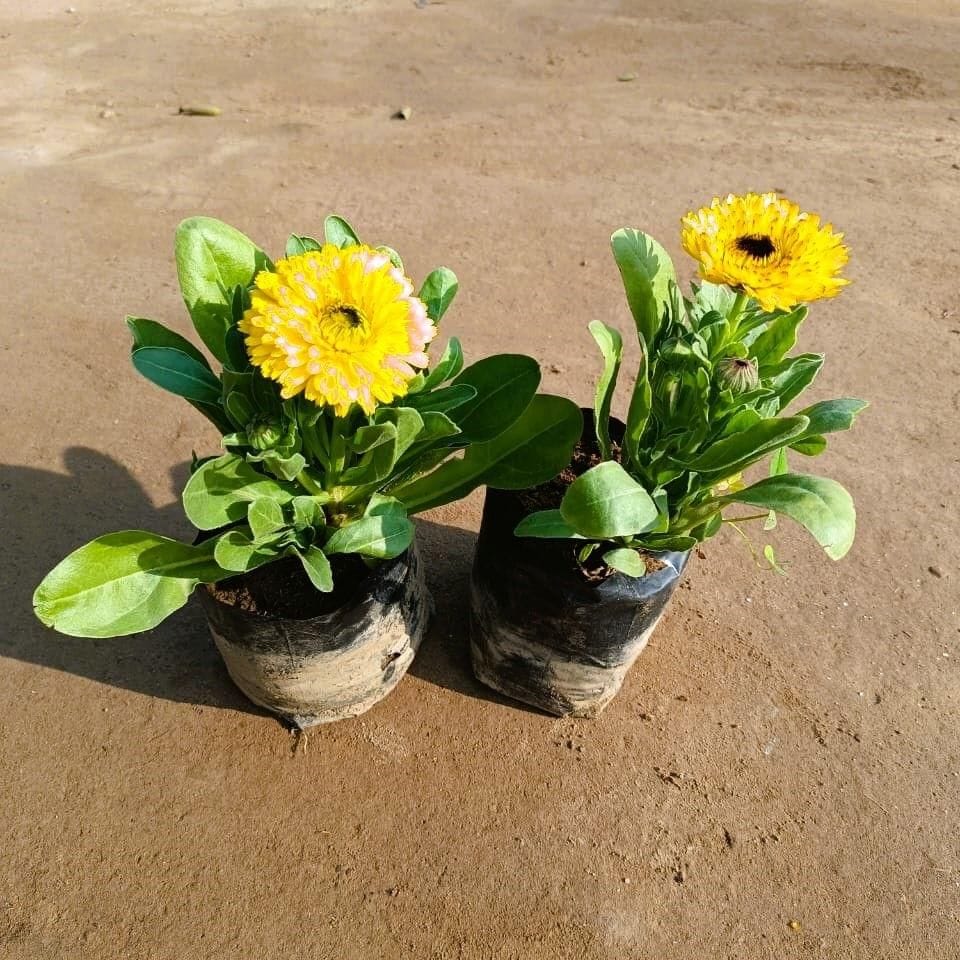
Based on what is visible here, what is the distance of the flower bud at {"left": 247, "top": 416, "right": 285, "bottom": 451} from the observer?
171cm

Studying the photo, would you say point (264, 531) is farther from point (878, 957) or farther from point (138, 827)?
point (878, 957)

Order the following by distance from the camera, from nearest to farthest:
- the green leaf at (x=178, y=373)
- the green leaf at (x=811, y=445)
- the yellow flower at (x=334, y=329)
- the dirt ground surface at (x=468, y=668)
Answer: the yellow flower at (x=334, y=329)
the green leaf at (x=178, y=373)
the green leaf at (x=811, y=445)
the dirt ground surface at (x=468, y=668)

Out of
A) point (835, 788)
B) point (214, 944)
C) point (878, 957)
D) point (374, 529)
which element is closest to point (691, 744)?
point (835, 788)

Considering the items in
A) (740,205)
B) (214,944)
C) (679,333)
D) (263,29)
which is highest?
(740,205)

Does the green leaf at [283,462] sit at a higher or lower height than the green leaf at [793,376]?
lower

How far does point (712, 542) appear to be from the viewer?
3.03 meters

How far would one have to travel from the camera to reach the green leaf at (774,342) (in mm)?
1840

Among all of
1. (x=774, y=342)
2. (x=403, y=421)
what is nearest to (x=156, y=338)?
(x=403, y=421)

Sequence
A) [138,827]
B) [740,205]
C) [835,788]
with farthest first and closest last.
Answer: [835,788], [138,827], [740,205]

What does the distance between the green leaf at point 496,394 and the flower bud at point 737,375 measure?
44cm

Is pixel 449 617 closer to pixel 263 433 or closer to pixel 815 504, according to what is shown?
pixel 263 433

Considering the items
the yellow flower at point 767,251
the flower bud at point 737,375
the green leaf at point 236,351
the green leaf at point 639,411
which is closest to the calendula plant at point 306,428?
the green leaf at point 236,351

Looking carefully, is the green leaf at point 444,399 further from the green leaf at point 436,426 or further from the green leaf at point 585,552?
the green leaf at point 585,552

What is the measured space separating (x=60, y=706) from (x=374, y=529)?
128 cm
